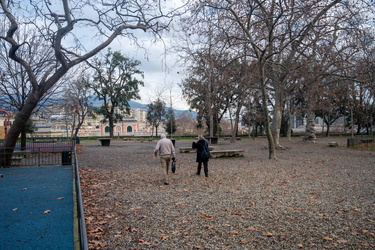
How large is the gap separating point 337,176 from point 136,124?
9249 cm

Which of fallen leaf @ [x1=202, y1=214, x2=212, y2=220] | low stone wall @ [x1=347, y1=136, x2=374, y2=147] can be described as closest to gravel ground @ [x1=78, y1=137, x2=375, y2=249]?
fallen leaf @ [x1=202, y1=214, x2=212, y2=220]

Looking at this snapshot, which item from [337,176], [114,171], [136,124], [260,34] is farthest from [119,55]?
[136,124]

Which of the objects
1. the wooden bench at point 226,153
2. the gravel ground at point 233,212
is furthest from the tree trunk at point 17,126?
the wooden bench at point 226,153

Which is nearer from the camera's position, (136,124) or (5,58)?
(5,58)

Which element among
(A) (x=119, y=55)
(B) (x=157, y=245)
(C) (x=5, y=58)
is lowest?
(B) (x=157, y=245)

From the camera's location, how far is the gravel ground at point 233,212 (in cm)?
451

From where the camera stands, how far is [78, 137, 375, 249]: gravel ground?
451cm

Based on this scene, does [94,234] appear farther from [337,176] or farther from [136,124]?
[136,124]

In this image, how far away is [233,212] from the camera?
232 inches

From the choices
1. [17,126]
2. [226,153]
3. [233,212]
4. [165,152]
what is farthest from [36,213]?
[226,153]

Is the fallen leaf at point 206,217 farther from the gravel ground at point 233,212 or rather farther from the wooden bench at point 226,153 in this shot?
A: the wooden bench at point 226,153

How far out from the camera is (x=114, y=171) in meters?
12.0

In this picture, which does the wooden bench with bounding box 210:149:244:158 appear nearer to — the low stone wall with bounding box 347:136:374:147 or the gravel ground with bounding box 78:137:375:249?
the gravel ground with bounding box 78:137:375:249

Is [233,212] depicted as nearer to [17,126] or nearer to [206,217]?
[206,217]
